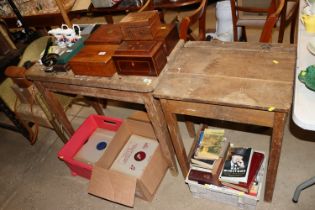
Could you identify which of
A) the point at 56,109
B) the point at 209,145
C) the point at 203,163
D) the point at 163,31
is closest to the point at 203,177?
the point at 203,163

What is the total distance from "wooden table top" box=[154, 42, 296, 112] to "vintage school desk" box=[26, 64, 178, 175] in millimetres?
107

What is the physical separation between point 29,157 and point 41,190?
1.39 feet

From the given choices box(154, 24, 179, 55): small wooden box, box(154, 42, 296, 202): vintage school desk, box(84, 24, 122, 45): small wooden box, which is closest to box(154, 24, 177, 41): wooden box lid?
box(154, 24, 179, 55): small wooden box

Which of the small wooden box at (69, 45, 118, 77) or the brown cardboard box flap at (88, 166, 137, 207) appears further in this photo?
the brown cardboard box flap at (88, 166, 137, 207)

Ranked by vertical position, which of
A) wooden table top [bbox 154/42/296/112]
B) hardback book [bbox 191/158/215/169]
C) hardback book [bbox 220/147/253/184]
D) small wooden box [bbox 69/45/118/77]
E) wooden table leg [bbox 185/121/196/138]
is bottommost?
wooden table leg [bbox 185/121/196/138]

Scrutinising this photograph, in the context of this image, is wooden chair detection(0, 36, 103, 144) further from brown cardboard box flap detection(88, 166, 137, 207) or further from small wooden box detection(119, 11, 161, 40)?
small wooden box detection(119, 11, 161, 40)

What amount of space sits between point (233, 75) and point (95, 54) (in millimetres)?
738

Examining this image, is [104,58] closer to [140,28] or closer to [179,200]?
[140,28]

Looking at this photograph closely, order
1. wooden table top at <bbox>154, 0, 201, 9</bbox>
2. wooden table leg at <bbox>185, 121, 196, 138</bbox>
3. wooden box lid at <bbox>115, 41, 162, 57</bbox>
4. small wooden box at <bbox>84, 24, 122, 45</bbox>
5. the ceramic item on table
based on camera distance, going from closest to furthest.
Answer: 1. the ceramic item on table
2. wooden box lid at <bbox>115, 41, 162, 57</bbox>
3. small wooden box at <bbox>84, 24, 122, 45</bbox>
4. wooden table leg at <bbox>185, 121, 196, 138</bbox>
5. wooden table top at <bbox>154, 0, 201, 9</bbox>

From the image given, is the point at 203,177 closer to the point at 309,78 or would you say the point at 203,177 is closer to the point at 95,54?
the point at 309,78

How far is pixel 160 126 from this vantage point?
142cm

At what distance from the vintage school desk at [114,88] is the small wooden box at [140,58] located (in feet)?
0.14

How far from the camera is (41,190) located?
1.96 meters

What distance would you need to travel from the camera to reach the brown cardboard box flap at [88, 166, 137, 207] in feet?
5.01
